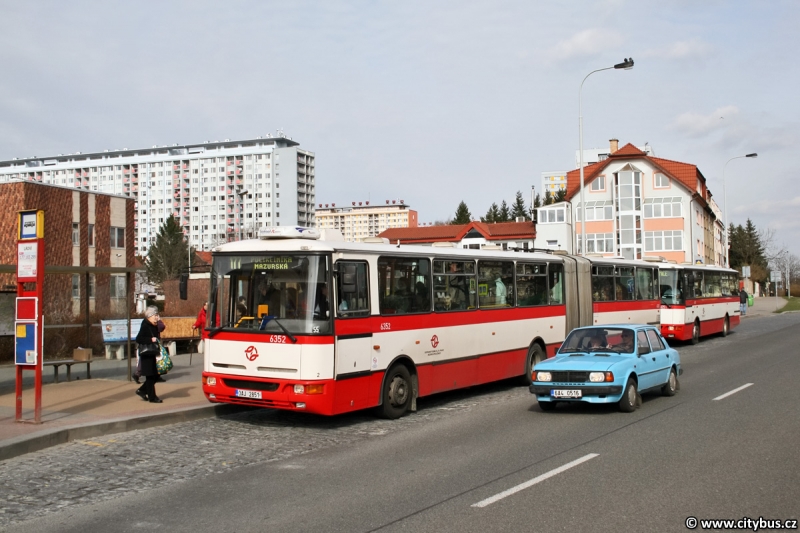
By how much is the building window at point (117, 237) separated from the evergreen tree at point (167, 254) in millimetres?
49799

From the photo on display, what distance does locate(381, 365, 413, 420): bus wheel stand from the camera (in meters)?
12.3

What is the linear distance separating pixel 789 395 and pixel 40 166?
17836 centimetres

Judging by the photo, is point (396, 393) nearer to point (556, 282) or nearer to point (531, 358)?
point (531, 358)

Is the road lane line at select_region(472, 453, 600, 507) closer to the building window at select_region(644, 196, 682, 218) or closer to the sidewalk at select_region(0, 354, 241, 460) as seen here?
the sidewalk at select_region(0, 354, 241, 460)

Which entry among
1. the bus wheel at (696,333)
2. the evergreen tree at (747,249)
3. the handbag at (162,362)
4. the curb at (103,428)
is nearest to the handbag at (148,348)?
the handbag at (162,362)

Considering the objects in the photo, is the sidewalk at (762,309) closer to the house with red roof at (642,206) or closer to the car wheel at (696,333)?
the house with red roof at (642,206)

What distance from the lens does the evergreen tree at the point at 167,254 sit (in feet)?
332

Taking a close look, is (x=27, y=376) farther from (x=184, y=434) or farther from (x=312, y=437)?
(x=312, y=437)

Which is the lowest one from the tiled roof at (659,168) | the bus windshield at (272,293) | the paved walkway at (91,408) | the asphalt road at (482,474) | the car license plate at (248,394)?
the asphalt road at (482,474)

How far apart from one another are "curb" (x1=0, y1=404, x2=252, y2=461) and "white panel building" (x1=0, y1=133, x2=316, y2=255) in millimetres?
138778

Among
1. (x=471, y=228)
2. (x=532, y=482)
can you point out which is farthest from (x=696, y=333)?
(x=471, y=228)

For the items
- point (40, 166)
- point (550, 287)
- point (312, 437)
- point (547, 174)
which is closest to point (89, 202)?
point (550, 287)

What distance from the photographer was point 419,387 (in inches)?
518

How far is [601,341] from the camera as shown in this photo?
1336 centimetres
